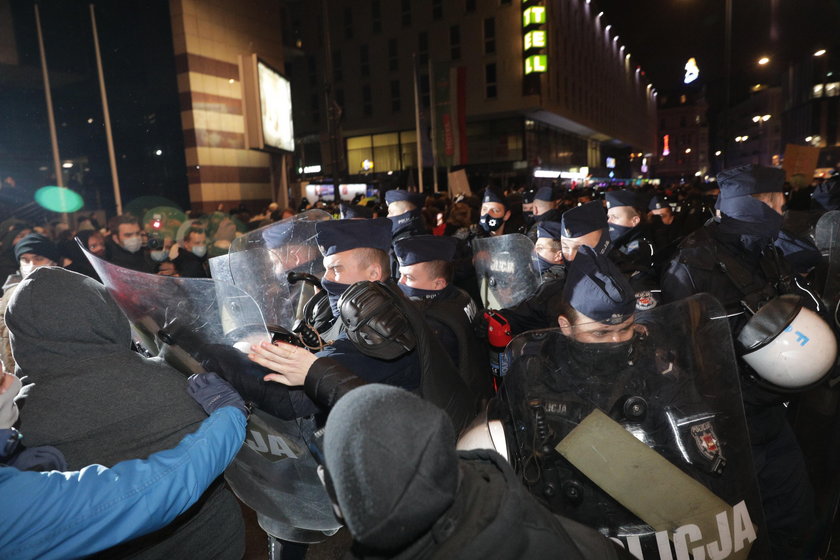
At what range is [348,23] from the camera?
140ft

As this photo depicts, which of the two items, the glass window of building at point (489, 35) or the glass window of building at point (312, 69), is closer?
the glass window of building at point (489, 35)

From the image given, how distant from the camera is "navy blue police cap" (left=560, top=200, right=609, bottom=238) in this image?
149 inches

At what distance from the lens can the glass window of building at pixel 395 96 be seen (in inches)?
1598

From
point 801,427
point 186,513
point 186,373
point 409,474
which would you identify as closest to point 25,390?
point 186,373

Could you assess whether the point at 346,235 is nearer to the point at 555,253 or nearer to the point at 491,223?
the point at 555,253

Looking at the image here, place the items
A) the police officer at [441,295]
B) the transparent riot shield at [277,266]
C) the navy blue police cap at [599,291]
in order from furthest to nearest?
the transparent riot shield at [277,266]
the police officer at [441,295]
the navy blue police cap at [599,291]

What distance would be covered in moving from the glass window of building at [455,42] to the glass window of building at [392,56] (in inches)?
193

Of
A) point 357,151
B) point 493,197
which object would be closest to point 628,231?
point 493,197

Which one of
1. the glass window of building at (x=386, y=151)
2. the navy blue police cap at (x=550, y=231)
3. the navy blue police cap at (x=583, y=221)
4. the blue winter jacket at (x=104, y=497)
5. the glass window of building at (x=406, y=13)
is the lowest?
the blue winter jacket at (x=104, y=497)

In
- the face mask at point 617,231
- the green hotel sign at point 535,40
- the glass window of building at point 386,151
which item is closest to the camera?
the face mask at point 617,231

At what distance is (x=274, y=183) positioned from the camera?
851 inches

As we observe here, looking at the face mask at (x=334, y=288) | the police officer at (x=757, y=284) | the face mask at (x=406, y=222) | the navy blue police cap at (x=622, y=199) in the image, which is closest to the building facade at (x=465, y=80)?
the face mask at (x=406, y=222)

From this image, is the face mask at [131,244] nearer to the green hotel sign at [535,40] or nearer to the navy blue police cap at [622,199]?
the navy blue police cap at [622,199]

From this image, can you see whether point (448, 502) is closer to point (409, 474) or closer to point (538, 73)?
point (409, 474)
